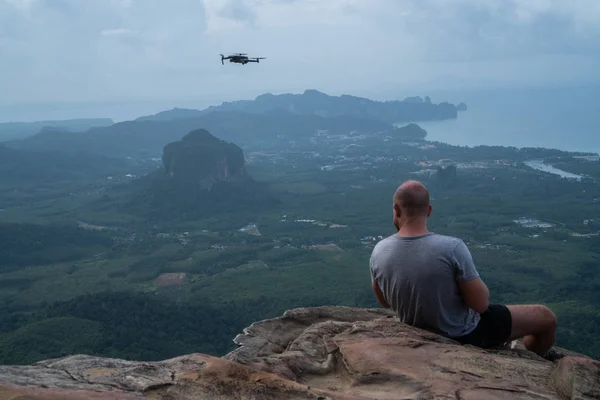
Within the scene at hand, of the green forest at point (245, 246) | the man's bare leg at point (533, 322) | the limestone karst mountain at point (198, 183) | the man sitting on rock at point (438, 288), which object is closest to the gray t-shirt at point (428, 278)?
the man sitting on rock at point (438, 288)

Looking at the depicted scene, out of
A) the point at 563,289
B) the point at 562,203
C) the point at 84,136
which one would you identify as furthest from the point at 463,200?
the point at 84,136

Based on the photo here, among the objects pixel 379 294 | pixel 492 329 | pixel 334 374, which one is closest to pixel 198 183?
pixel 379 294

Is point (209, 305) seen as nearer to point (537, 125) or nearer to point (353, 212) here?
point (353, 212)

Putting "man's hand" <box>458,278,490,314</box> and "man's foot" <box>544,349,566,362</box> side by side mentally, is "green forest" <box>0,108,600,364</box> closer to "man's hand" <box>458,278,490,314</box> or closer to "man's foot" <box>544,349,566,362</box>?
"man's foot" <box>544,349,566,362</box>

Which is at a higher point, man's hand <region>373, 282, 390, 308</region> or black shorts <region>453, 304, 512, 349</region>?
man's hand <region>373, 282, 390, 308</region>

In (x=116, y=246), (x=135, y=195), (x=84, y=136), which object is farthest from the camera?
(x=84, y=136)

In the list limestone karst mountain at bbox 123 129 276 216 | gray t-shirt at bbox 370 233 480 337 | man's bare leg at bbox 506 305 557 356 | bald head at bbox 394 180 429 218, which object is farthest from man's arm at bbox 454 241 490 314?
limestone karst mountain at bbox 123 129 276 216
